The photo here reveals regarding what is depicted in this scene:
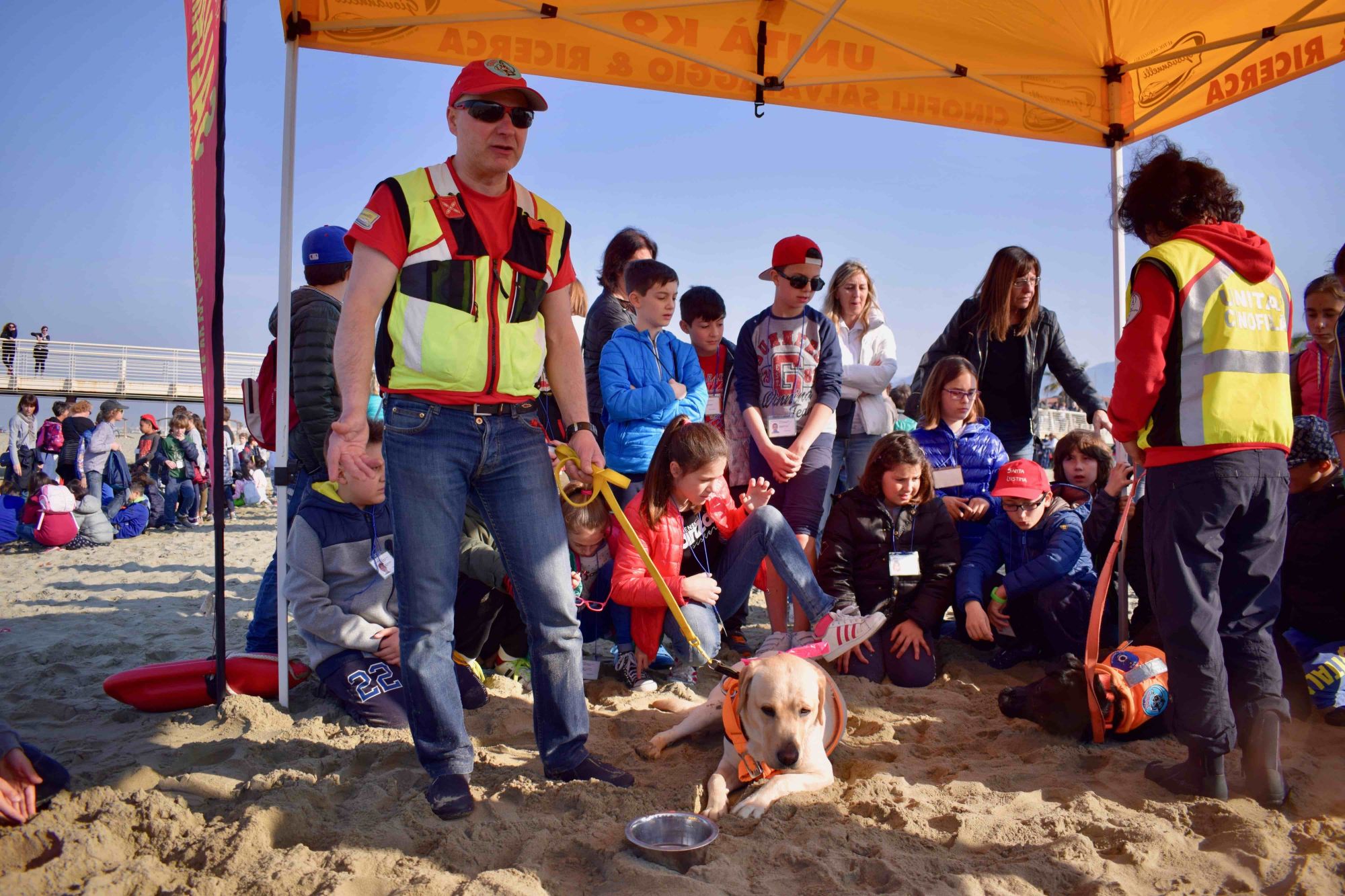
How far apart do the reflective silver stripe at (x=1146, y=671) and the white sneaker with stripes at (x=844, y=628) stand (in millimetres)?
945

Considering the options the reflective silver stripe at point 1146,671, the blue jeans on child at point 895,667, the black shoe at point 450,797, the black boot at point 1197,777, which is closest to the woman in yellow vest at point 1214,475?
the black boot at point 1197,777

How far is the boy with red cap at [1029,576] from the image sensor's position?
13.6 feet

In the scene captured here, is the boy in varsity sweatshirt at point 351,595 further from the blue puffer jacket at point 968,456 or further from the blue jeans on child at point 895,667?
the blue puffer jacket at point 968,456

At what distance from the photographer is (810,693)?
280cm

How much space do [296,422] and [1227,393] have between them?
3.74 m

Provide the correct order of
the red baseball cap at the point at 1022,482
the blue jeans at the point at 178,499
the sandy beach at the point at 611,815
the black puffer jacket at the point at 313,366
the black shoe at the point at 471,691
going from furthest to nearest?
the blue jeans at the point at 178,499, the red baseball cap at the point at 1022,482, the black puffer jacket at the point at 313,366, the black shoe at the point at 471,691, the sandy beach at the point at 611,815

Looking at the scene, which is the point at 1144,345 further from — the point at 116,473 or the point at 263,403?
the point at 116,473

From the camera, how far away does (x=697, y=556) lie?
4488 millimetres

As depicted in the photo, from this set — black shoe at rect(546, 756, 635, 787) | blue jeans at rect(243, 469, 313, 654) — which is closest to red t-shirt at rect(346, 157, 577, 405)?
black shoe at rect(546, 756, 635, 787)

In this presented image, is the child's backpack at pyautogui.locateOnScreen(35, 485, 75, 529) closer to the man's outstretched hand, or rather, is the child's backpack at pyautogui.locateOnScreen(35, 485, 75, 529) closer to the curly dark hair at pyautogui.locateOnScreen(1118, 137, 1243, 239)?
the man's outstretched hand

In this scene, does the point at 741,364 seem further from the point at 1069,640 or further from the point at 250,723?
the point at 250,723

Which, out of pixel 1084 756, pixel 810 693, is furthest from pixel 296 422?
pixel 1084 756

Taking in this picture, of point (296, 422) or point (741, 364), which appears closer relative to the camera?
point (296, 422)

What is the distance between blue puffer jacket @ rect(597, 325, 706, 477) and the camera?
4438 millimetres
